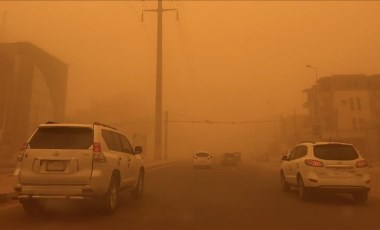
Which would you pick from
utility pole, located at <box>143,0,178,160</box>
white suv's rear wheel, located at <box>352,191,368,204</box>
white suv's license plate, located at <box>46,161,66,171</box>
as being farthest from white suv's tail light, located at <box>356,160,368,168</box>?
utility pole, located at <box>143,0,178,160</box>

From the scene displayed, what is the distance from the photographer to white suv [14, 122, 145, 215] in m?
8.38

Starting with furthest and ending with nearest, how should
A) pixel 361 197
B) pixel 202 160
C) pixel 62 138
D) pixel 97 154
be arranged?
pixel 202 160 → pixel 361 197 → pixel 62 138 → pixel 97 154

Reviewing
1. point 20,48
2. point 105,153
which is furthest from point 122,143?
point 20,48

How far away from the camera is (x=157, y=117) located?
55156mm

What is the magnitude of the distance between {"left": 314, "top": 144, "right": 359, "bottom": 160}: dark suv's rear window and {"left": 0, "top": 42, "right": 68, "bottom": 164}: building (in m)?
55.6

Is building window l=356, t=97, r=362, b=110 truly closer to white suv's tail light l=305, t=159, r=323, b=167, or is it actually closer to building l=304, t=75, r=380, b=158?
building l=304, t=75, r=380, b=158

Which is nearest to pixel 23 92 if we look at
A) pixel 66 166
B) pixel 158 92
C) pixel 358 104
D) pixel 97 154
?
pixel 158 92

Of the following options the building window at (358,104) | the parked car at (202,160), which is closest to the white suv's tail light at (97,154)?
the parked car at (202,160)

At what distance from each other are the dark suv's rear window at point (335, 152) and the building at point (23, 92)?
182 ft

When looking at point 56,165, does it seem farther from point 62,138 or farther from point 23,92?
point 23,92

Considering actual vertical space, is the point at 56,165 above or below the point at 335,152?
below

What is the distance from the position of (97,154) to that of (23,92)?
69137mm

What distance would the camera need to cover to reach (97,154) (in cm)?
859

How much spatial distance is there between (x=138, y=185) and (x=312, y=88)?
258 feet
